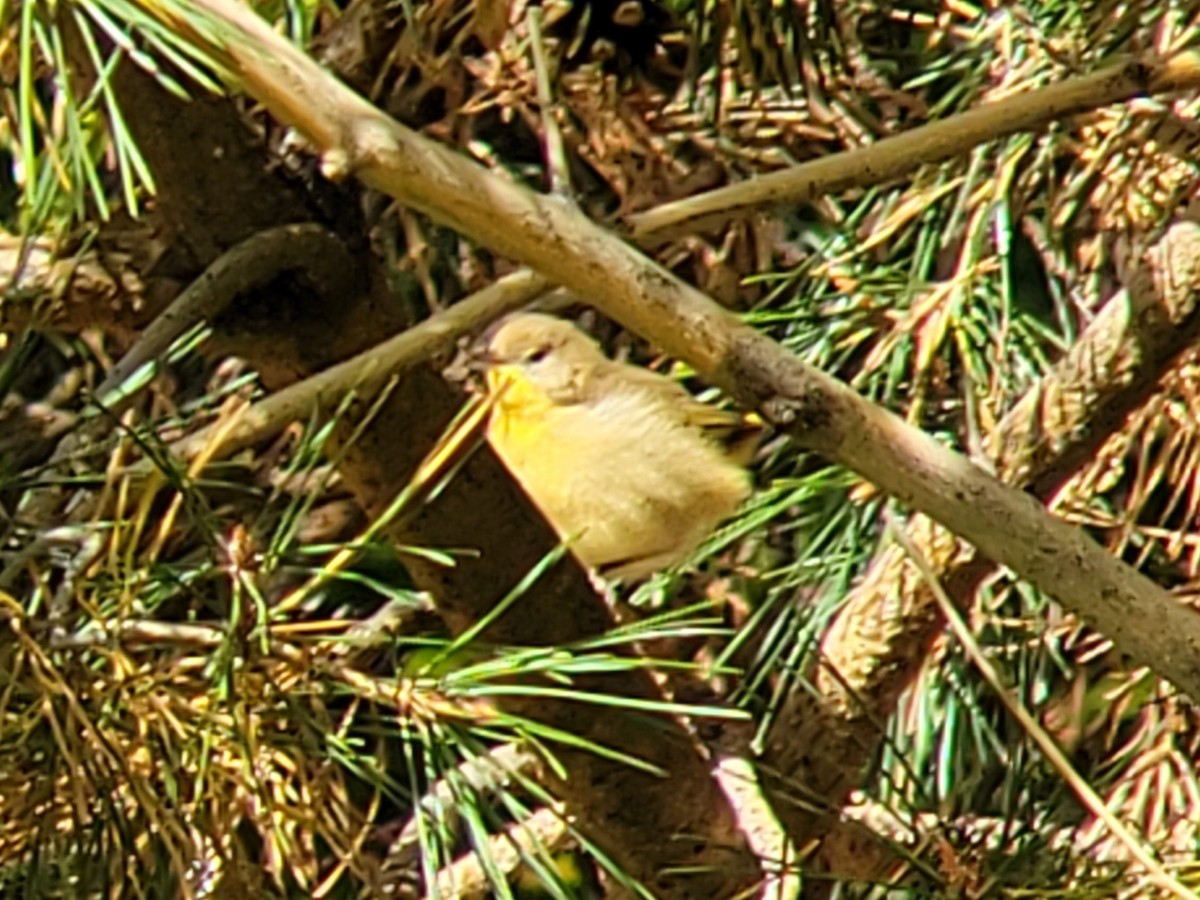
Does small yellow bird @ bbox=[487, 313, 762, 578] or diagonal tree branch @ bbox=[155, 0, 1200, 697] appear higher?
diagonal tree branch @ bbox=[155, 0, 1200, 697]

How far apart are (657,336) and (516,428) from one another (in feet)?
2.36

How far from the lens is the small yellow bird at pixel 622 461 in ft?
5.09

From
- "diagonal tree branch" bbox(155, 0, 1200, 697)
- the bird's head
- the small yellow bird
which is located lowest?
the small yellow bird

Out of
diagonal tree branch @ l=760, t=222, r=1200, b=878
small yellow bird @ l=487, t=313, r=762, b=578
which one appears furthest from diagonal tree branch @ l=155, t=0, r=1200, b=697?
small yellow bird @ l=487, t=313, r=762, b=578

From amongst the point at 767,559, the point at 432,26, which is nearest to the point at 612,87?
the point at 432,26

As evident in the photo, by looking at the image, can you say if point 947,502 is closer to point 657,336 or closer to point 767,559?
point 657,336

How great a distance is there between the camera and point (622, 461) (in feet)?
5.22

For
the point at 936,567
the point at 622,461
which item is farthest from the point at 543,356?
the point at 936,567

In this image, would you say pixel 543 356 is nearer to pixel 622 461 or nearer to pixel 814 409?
pixel 622 461

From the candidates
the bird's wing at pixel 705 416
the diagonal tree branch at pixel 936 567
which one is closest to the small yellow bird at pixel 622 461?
the bird's wing at pixel 705 416

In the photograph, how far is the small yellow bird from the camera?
1.55 meters

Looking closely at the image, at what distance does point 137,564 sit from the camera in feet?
3.51

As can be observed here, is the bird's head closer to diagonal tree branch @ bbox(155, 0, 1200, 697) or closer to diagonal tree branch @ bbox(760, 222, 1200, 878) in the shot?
diagonal tree branch @ bbox(760, 222, 1200, 878)

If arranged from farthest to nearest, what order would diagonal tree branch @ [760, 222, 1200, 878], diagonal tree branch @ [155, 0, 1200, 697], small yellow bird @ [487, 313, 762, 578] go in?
small yellow bird @ [487, 313, 762, 578]
diagonal tree branch @ [760, 222, 1200, 878]
diagonal tree branch @ [155, 0, 1200, 697]
